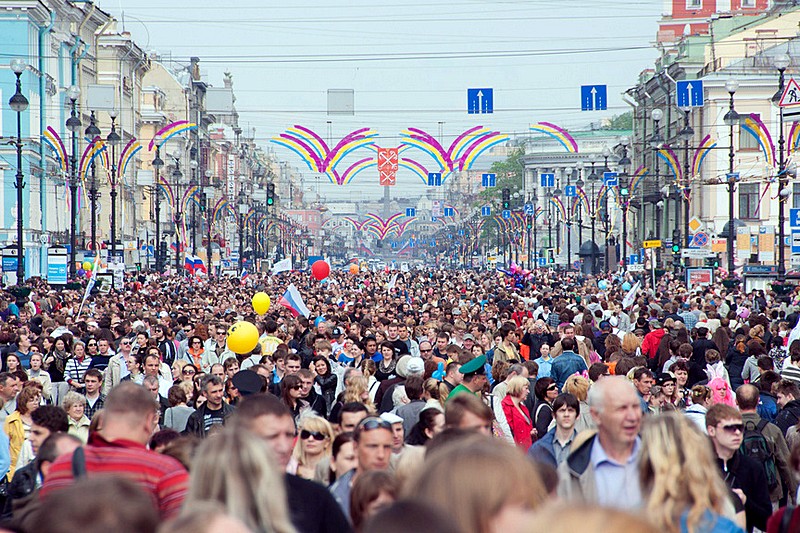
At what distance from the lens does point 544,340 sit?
1841cm

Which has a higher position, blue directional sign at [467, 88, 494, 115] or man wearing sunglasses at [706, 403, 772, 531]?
blue directional sign at [467, 88, 494, 115]

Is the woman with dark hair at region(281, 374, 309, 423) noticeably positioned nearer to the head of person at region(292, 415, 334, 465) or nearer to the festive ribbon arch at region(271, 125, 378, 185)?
the head of person at region(292, 415, 334, 465)

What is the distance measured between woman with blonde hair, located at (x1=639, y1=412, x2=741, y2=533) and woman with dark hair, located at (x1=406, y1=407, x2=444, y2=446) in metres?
2.80

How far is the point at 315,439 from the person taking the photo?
26.1 feet

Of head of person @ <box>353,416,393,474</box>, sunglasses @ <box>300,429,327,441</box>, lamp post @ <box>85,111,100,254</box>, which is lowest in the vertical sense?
sunglasses @ <box>300,429,327,441</box>

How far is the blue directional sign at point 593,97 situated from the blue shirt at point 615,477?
40.1m

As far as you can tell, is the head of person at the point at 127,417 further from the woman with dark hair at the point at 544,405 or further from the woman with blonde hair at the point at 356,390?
the woman with dark hair at the point at 544,405

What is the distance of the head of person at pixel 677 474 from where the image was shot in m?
5.45

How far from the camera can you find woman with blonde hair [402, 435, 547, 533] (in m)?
3.79

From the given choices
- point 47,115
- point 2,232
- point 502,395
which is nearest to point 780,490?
point 502,395

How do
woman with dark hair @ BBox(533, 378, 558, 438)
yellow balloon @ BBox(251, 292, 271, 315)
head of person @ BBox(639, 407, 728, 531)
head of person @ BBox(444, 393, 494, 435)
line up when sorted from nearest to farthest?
head of person @ BBox(639, 407, 728, 531) → head of person @ BBox(444, 393, 494, 435) → woman with dark hair @ BBox(533, 378, 558, 438) → yellow balloon @ BBox(251, 292, 271, 315)

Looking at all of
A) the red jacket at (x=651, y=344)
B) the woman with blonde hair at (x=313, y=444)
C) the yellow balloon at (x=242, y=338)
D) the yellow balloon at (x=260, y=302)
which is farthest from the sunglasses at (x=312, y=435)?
the yellow balloon at (x=260, y=302)

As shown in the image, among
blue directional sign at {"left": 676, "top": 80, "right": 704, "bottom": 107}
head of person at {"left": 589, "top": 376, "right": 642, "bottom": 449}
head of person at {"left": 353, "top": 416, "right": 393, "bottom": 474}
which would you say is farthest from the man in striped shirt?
blue directional sign at {"left": 676, "top": 80, "right": 704, "bottom": 107}

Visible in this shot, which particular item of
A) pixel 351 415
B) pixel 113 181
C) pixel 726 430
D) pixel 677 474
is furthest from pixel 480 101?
pixel 677 474
